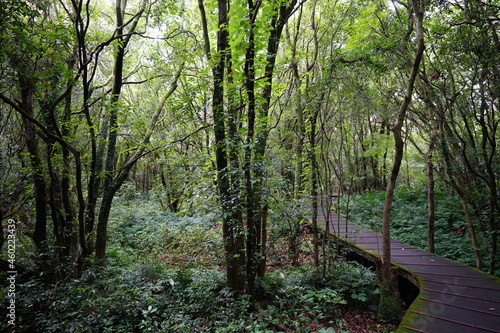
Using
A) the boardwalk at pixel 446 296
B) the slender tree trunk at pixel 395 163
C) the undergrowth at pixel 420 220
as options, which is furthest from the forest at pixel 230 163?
the boardwalk at pixel 446 296

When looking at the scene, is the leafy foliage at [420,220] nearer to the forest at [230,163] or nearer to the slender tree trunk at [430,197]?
the forest at [230,163]

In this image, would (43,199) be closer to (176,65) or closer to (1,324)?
(1,324)

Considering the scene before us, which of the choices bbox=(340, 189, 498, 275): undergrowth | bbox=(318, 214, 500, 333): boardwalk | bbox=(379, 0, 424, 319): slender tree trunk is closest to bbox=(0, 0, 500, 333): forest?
bbox=(379, 0, 424, 319): slender tree trunk

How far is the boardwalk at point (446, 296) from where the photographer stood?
3.83m

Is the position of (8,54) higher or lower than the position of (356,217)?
higher

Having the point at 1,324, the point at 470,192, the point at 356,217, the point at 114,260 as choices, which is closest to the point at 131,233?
the point at 114,260

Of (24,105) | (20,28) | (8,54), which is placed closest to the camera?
(20,28)

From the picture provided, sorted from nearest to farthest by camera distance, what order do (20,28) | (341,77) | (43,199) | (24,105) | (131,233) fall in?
1. (20,28)
2. (24,105)
3. (43,199)
4. (341,77)
5. (131,233)

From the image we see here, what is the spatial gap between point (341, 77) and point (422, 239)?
20.8ft

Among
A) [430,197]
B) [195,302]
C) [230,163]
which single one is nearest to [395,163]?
[230,163]

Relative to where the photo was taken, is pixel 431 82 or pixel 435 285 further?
pixel 431 82

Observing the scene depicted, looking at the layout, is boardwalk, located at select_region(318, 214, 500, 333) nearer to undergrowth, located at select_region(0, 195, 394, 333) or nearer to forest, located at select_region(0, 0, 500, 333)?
forest, located at select_region(0, 0, 500, 333)

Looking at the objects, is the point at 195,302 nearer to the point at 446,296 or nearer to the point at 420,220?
the point at 446,296

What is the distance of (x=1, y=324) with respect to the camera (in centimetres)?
391
